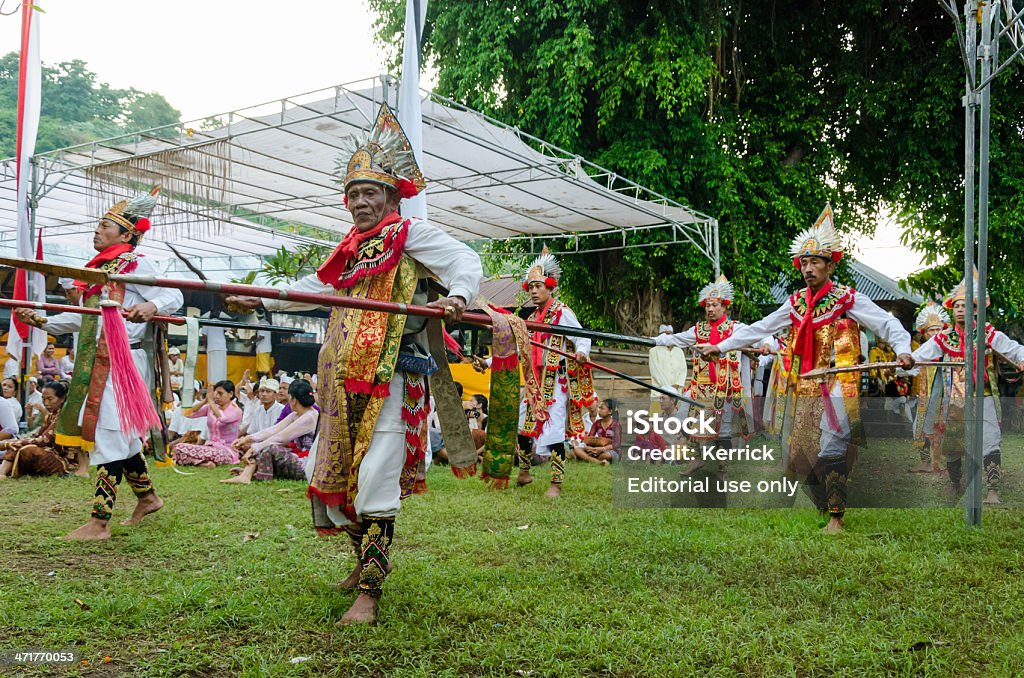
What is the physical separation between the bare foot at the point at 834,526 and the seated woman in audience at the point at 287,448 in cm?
471

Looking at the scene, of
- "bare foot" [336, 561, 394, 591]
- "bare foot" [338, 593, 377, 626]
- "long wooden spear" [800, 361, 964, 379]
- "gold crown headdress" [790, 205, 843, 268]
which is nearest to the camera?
"bare foot" [338, 593, 377, 626]

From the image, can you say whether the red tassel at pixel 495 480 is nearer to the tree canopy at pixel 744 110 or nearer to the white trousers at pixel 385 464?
the white trousers at pixel 385 464

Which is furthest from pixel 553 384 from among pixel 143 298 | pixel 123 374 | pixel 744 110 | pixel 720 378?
pixel 744 110

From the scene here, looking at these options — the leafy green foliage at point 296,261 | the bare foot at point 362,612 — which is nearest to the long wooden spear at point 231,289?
the bare foot at point 362,612

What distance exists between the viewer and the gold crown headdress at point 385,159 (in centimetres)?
391

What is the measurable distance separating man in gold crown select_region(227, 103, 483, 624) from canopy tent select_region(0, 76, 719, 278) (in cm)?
518

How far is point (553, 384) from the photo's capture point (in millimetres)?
8328

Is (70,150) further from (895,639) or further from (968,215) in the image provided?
(895,639)

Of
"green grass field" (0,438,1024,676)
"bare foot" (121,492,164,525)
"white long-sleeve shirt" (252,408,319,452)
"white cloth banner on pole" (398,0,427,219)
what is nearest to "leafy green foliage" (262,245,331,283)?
"white long-sleeve shirt" (252,408,319,452)

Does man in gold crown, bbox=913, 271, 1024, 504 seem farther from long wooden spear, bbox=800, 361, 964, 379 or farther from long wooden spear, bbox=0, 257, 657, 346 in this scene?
long wooden spear, bbox=0, 257, 657, 346

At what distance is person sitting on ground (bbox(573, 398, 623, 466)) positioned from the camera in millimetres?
10406

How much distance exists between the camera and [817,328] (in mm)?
5941

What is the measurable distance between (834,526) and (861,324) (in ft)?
4.82

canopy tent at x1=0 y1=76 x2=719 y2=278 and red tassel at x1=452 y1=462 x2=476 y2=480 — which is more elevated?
canopy tent at x1=0 y1=76 x2=719 y2=278
